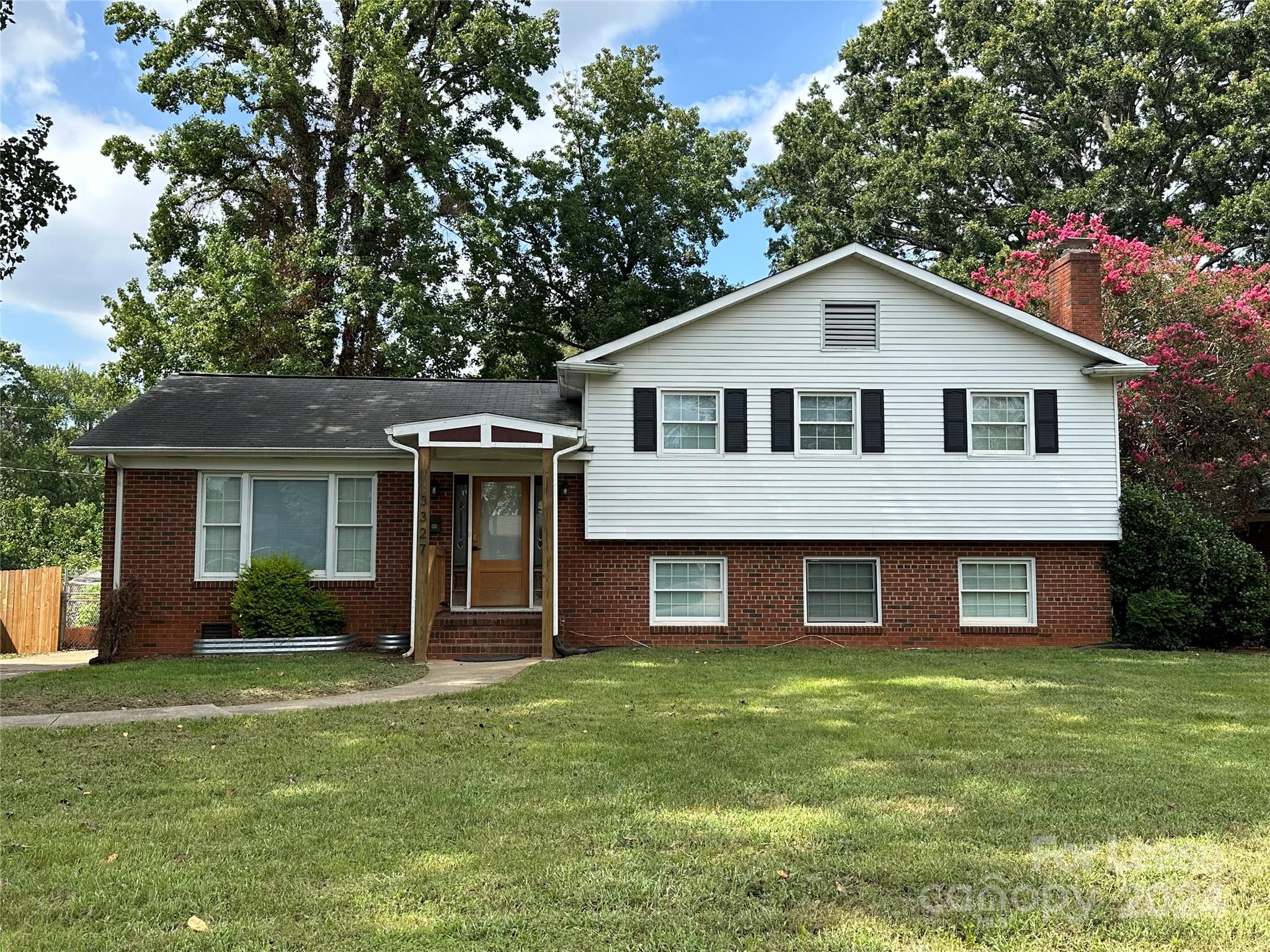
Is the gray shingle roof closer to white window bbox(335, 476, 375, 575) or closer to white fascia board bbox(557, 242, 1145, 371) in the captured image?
white window bbox(335, 476, 375, 575)

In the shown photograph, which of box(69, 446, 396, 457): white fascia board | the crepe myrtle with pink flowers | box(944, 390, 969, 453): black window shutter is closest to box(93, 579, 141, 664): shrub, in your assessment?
box(69, 446, 396, 457): white fascia board

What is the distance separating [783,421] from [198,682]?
8.81 m

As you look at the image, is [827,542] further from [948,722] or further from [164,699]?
[164,699]

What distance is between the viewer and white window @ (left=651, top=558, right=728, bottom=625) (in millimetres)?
14828

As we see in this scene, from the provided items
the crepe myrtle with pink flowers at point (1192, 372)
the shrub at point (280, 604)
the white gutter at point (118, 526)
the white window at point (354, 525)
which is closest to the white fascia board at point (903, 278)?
the crepe myrtle with pink flowers at point (1192, 372)

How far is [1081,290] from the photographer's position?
16.0 meters

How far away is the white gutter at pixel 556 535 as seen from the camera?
523 inches

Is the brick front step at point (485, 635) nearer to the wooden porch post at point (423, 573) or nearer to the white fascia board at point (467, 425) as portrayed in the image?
the wooden porch post at point (423, 573)

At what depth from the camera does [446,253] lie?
25484 mm

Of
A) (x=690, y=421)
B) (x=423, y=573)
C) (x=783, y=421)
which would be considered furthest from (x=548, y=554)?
(x=783, y=421)

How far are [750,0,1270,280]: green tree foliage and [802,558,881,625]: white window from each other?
15306 mm

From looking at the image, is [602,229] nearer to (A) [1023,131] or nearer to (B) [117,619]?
(A) [1023,131]

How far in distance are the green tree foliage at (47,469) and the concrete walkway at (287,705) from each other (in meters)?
25.4

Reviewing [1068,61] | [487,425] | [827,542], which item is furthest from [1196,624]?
[1068,61]
